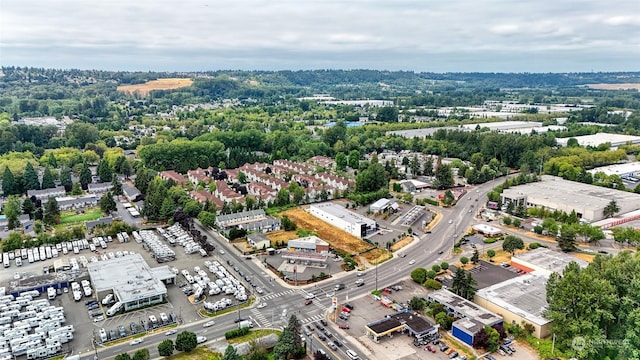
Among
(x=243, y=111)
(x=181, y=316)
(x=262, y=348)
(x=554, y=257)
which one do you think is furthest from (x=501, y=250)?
→ (x=243, y=111)

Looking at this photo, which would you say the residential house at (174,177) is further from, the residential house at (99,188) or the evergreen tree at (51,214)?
the evergreen tree at (51,214)

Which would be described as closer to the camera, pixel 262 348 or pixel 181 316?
pixel 262 348

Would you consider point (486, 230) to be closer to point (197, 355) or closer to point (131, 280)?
point (197, 355)

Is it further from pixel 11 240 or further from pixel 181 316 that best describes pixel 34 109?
pixel 181 316

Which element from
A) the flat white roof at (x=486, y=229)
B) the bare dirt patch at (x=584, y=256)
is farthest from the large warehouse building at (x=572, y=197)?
the bare dirt patch at (x=584, y=256)

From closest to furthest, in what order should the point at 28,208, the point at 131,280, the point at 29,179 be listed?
1. the point at 131,280
2. the point at 28,208
3. the point at 29,179

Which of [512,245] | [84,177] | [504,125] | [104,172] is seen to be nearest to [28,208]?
[84,177]
